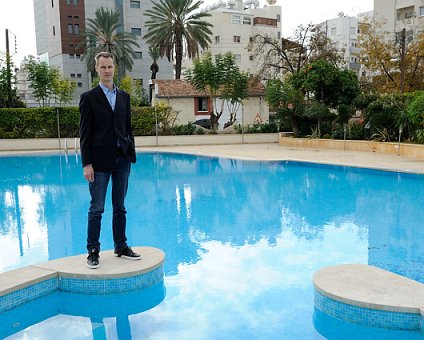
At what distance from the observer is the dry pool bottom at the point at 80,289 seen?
3865mm

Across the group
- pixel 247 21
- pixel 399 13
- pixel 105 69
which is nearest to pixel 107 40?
pixel 247 21

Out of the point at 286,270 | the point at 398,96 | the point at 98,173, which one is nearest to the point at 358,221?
the point at 286,270

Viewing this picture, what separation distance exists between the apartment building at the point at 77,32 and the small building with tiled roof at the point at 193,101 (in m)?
17.2

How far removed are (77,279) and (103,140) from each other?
134 centimetres

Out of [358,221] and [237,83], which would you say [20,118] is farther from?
[358,221]

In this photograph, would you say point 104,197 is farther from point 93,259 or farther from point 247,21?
point 247,21

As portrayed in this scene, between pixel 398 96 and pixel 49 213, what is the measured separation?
45.7 feet

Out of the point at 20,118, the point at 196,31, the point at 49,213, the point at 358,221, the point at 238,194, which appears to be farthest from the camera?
the point at 196,31

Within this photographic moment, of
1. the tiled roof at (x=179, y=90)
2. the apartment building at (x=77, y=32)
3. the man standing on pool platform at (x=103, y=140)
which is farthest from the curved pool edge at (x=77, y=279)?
the apartment building at (x=77, y=32)

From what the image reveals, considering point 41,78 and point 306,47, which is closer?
point 41,78

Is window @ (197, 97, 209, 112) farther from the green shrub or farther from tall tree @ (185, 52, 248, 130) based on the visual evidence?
the green shrub

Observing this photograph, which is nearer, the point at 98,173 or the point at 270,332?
the point at 270,332

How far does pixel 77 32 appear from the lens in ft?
145

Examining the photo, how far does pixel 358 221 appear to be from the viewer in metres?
7.49
